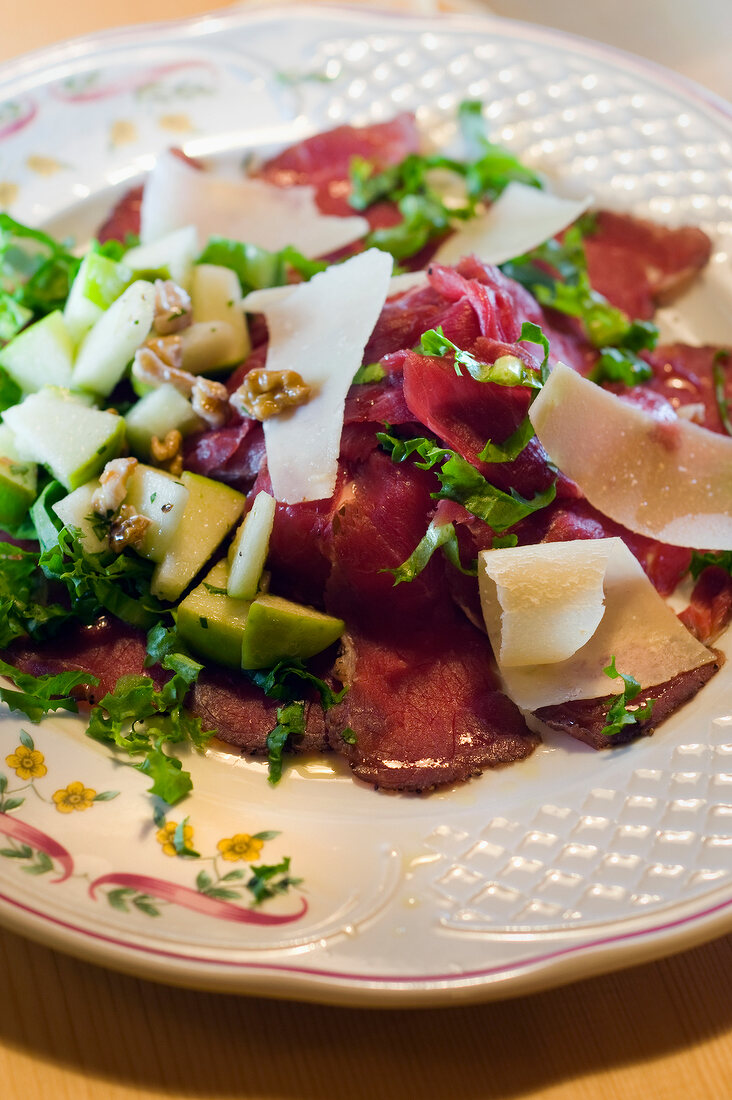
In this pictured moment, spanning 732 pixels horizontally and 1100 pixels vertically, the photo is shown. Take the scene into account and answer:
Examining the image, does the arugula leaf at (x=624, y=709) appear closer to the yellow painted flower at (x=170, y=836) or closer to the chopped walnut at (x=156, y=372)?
the yellow painted flower at (x=170, y=836)

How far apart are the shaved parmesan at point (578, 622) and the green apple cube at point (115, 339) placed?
1.18 meters

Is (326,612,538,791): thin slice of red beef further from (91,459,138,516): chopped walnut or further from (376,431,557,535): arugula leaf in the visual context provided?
(91,459,138,516): chopped walnut

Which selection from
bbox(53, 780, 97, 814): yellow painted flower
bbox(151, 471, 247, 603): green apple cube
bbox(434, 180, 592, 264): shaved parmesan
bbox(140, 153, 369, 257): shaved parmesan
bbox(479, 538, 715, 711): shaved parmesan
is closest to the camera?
bbox(53, 780, 97, 814): yellow painted flower

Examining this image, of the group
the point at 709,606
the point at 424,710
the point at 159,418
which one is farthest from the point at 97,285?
the point at 709,606

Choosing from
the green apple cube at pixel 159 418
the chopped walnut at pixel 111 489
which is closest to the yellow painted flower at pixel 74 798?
the chopped walnut at pixel 111 489

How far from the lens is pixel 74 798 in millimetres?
1870

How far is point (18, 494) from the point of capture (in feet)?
7.67

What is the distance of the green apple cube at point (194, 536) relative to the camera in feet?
7.23

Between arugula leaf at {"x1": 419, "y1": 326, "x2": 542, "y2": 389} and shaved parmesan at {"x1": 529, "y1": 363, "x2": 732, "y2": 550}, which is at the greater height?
arugula leaf at {"x1": 419, "y1": 326, "x2": 542, "y2": 389}

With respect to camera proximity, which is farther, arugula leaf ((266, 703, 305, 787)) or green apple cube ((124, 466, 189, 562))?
green apple cube ((124, 466, 189, 562))

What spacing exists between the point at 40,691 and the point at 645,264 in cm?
250

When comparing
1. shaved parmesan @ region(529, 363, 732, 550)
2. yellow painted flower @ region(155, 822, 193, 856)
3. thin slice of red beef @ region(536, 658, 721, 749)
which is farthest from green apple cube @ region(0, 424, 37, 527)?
thin slice of red beef @ region(536, 658, 721, 749)

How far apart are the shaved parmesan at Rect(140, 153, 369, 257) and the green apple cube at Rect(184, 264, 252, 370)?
48 centimetres

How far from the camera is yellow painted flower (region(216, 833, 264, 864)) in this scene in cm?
181
